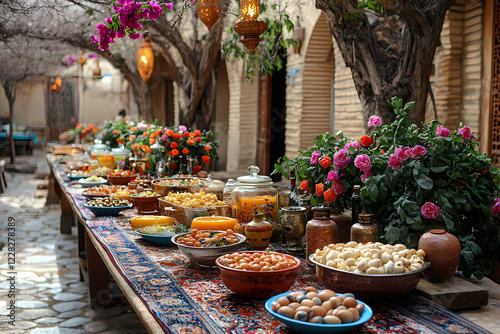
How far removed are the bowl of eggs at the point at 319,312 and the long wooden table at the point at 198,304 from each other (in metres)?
0.08

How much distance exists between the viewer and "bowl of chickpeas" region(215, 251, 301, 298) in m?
2.07

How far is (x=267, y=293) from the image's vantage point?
210cm

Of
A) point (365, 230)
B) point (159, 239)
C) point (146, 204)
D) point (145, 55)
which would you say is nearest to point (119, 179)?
point (146, 204)

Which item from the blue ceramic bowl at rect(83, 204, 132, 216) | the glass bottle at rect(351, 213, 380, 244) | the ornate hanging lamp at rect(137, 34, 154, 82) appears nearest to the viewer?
the glass bottle at rect(351, 213, 380, 244)

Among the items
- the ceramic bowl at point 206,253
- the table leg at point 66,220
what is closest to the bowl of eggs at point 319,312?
the ceramic bowl at point 206,253

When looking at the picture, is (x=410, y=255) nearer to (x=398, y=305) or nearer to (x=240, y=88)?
(x=398, y=305)

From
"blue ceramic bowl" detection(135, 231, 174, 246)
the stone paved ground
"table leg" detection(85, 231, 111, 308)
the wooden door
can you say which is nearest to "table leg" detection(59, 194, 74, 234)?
the stone paved ground

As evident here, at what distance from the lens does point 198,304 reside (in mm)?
2072

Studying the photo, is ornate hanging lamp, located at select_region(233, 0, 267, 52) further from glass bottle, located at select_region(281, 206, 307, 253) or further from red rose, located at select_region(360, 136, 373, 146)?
glass bottle, located at select_region(281, 206, 307, 253)

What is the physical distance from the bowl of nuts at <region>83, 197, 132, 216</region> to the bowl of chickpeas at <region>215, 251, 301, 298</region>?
202 centimetres

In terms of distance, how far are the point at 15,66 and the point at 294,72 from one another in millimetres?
10217

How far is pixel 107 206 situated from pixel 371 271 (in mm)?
2511

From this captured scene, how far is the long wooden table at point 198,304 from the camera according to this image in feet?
6.07

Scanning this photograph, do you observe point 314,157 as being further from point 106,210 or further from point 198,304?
point 106,210
